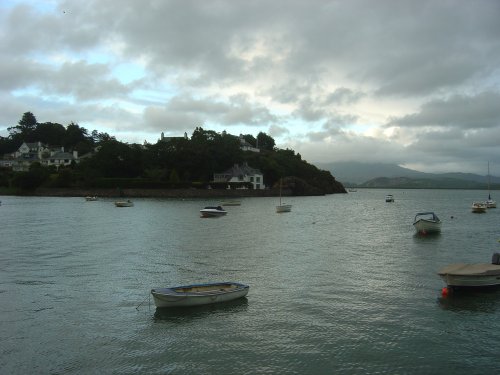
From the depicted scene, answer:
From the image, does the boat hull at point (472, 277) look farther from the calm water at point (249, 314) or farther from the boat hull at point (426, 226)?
the boat hull at point (426, 226)

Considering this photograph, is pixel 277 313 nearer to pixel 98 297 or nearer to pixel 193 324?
pixel 193 324

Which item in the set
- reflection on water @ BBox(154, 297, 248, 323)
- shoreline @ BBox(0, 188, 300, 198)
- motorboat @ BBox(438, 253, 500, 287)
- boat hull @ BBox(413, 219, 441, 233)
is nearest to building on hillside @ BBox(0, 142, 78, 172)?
shoreline @ BBox(0, 188, 300, 198)

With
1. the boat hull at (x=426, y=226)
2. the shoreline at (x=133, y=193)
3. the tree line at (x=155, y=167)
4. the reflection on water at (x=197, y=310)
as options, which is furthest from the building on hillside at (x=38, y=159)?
the reflection on water at (x=197, y=310)

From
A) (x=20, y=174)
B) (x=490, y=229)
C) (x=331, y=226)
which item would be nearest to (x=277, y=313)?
(x=331, y=226)

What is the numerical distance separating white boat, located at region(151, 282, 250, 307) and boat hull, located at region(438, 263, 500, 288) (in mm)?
10028

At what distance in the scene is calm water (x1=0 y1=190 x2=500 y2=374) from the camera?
13969 mm

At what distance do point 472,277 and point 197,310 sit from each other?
1350 centimetres

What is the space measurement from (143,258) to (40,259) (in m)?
7.01

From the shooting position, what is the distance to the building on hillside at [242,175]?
478 feet

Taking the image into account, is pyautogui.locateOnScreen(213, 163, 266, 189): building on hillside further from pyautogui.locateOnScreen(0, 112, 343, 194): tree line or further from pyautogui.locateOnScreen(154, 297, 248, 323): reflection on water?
pyautogui.locateOnScreen(154, 297, 248, 323): reflection on water

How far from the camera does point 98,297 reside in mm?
20672

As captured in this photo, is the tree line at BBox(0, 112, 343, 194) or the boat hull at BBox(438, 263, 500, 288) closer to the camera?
the boat hull at BBox(438, 263, 500, 288)

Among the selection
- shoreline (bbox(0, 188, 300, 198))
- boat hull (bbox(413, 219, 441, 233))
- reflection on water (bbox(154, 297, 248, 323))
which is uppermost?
shoreline (bbox(0, 188, 300, 198))

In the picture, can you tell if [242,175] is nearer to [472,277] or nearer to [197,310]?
[472,277]
